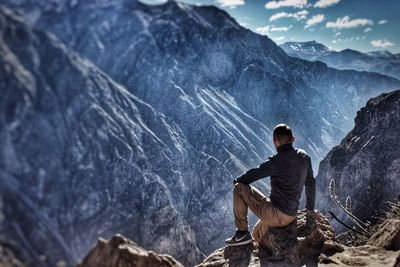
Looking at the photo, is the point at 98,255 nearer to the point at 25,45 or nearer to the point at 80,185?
the point at 80,185

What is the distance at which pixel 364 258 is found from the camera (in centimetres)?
572

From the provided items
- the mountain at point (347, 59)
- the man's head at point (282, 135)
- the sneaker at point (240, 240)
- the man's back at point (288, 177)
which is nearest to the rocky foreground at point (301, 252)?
the sneaker at point (240, 240)

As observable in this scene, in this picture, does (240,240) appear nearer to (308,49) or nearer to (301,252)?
(301,252)

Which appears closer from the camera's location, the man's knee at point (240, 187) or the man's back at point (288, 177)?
the man's back at point (288, 177)

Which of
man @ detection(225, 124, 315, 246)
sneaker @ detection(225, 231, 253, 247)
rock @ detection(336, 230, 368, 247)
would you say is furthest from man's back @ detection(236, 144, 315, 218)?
→ rock @ detection(336, 230, 368, 247)

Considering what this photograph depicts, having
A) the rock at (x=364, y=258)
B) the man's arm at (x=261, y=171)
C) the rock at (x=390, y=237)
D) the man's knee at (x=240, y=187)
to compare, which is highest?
the man's arm at (x=261, y=171)

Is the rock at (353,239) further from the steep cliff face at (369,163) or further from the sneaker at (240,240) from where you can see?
the sneaker at (240,240)

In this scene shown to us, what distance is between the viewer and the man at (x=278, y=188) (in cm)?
484

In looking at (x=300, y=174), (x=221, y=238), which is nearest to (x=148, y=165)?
(x=300, y=174)

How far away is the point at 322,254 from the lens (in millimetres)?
5836

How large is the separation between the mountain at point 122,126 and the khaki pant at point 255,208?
136 centimetres

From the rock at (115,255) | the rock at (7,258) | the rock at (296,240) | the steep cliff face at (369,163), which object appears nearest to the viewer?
the rock at (7,258)

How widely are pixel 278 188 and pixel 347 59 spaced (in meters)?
39.1

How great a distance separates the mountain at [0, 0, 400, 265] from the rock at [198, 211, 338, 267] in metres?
1.13
